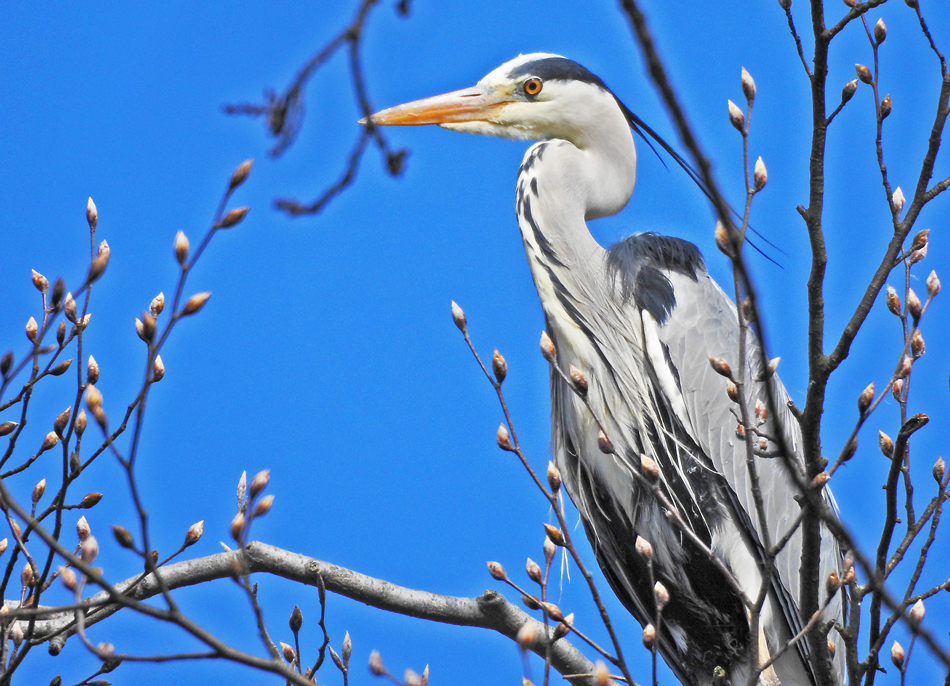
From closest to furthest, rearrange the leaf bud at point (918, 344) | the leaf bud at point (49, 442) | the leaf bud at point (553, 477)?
1. the leaf bud at point (553, 477)
2. the leaf bud at point (918, 344)
3. the leaf bud at point (49, 442)

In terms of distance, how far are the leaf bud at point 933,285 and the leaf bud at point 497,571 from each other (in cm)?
99

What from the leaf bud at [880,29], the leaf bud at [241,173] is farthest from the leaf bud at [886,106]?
the leaf bud at [241,173]

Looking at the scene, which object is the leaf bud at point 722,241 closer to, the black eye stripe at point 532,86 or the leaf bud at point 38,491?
the leaf bud at point 38,491

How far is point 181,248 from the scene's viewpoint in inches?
54.1

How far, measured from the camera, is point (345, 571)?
255cm

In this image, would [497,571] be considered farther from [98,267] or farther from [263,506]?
[98,267]

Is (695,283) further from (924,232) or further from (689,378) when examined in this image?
(924,232)

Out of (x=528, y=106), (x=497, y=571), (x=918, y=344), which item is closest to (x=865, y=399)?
(x=918, y=344)

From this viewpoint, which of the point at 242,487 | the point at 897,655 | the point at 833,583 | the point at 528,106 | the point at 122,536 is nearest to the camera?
the point at 122,536

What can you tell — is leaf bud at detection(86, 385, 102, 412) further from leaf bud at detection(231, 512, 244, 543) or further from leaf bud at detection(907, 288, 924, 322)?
leaf bud at detection(907, 288, 924, 322)

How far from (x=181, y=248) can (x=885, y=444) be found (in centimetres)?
137

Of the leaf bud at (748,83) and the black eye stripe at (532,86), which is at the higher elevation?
the black eye stripe at (532,86)

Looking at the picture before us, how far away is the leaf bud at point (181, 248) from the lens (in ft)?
4.49

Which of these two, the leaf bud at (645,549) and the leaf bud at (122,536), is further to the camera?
the leaf bud at (645,549)
